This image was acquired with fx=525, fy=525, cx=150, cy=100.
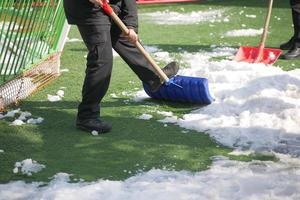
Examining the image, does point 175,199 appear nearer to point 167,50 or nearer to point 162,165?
point 162,165

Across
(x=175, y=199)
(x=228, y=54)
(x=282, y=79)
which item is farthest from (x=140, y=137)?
(x=228, y=54)

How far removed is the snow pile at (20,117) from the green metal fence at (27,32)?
1.25 ft

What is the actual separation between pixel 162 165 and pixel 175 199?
1.76ft

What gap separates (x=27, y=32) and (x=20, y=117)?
1127 millimetres

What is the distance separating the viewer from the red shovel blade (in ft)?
20.3

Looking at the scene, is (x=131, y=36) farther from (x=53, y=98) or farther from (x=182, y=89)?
(x=53, y=98)

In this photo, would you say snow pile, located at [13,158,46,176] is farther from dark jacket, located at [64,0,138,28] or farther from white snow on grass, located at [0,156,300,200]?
dark jacket, located at [64,0,138,28]

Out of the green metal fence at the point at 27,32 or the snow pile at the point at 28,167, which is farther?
the green metal fence at the point at 27,32

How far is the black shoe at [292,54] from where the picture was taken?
6.37 metres

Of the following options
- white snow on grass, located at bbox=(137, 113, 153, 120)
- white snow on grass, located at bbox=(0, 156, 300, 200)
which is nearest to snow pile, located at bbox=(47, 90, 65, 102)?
white snow on grass, located at bbox=(137, 113, 153, 120)

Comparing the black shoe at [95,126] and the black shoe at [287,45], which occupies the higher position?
the black shoe at [95,126]

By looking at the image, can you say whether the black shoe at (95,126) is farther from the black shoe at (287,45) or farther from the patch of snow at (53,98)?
the black shoe at (287,45)

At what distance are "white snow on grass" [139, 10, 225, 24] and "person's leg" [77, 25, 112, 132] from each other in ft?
18.2

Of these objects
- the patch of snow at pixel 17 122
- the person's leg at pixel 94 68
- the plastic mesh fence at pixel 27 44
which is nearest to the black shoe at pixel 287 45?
the plastic mesh fence at pixel 27 44
